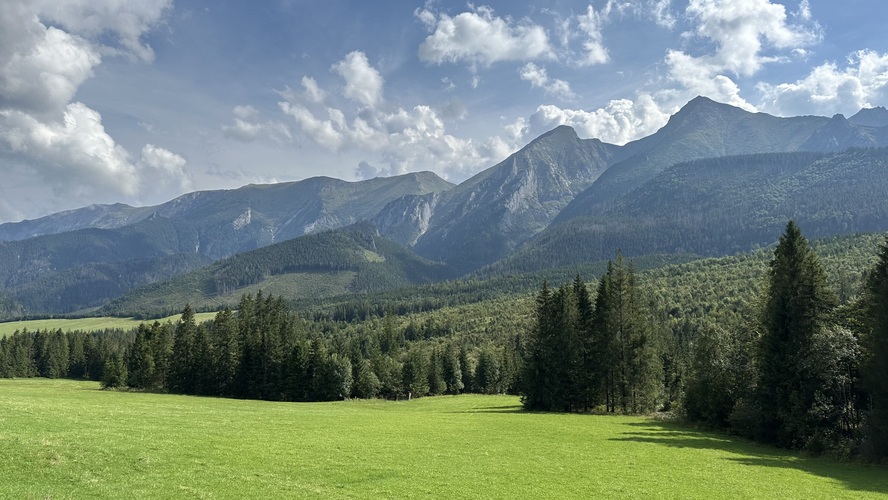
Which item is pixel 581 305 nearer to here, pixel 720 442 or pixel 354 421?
pixel 720 442

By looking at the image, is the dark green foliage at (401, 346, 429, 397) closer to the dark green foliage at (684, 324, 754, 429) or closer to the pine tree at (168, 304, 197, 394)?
the pine tree at (168, 304, 197, 394)

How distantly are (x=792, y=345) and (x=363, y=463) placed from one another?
147 feet

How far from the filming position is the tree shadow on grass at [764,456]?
34.0 m

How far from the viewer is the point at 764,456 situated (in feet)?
137

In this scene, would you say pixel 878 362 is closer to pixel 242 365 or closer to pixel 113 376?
pixel 242 365

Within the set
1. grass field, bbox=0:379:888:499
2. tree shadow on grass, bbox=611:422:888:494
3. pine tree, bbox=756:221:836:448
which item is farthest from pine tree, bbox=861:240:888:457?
pine tree, bbox=756:221:836:448

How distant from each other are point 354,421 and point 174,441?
23.6 metres

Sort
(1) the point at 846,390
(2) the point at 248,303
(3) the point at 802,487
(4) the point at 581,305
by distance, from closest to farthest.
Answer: (3) the point at 802,487, (1) the point at 846,390, (4) the point at 581,305, (2) the point at 248,303

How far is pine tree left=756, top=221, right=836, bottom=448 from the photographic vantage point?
46625 mm

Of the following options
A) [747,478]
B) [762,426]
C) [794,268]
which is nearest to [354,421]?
[747,478]

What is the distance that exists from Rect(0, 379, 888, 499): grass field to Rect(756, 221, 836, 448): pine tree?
437cm

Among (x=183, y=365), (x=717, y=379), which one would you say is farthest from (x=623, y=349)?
(x=183, y=365)

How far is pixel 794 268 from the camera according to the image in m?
50.5

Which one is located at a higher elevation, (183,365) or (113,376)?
(183,365)
